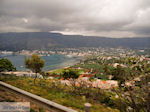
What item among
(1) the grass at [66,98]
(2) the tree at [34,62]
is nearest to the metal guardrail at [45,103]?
(1) the grass at [66,98]

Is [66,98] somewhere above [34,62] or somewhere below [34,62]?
below

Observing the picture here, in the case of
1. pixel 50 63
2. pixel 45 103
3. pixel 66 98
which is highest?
pixel 45 103

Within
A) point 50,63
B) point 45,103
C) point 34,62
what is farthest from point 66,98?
point 50,63

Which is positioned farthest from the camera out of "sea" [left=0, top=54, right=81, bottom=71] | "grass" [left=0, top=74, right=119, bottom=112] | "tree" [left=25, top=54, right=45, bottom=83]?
"sea" [left=0, top=54, right=81, bottom=71]

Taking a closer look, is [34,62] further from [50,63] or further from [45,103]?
[50,63]

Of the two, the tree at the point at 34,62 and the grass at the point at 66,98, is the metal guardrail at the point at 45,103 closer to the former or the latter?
the grass at the point at 66,98

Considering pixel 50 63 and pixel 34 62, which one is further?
pixel 50 63

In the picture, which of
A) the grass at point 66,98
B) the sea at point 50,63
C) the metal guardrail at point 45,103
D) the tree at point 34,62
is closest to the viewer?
the metal guardrail at point 45,103

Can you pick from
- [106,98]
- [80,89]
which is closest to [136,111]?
[106,98]

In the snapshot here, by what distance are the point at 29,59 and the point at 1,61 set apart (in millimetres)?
21896

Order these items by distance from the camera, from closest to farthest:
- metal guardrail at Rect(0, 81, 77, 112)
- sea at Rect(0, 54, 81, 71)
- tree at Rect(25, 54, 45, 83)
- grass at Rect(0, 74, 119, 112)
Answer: metal guardrail at Rect(0, 81, 77, 112) → grass at Rect(0, 74, 119, 112) → tree at Rect(25, 54, 45, 83) → sea at Rect(0, 54, 81, 71)

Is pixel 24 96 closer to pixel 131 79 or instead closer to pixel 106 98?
pixel 131 79

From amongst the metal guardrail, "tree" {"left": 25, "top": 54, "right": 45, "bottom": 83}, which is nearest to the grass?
the metal guardrail

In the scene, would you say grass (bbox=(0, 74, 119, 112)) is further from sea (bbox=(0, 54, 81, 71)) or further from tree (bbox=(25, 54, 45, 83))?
sea (bbox=(0, 54, 81, 71))
